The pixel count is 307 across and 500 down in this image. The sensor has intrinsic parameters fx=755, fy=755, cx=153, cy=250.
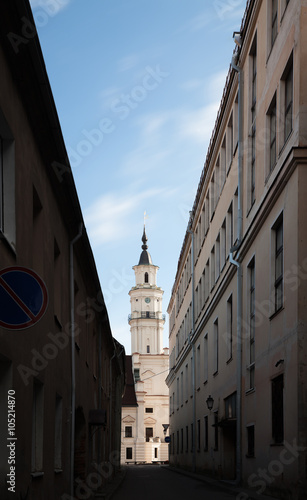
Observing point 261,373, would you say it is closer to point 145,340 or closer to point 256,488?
point 256,488

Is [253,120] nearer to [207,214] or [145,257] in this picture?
[207,214]

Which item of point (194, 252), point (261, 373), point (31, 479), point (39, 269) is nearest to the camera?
point (31, 479)

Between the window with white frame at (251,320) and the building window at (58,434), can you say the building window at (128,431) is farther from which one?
the building window at (58,434)

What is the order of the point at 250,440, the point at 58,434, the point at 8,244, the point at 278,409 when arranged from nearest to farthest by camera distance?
the point at 8,244 → the point at 58,434 → the point at 278,409 → the point at 250,440

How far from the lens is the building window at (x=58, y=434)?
42.7ft

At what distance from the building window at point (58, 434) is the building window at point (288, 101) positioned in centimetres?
709

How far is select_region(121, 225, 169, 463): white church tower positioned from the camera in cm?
8875

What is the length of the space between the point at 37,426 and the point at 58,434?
2.39 meters

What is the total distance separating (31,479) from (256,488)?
924cm

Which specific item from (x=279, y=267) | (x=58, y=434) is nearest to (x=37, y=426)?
(x=58, y=434)

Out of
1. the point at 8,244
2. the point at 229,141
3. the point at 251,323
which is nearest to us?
the point at 8,244

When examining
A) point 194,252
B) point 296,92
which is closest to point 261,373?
point 296,92

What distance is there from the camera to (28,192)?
32.5 feet

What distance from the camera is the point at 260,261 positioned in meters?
18.2
